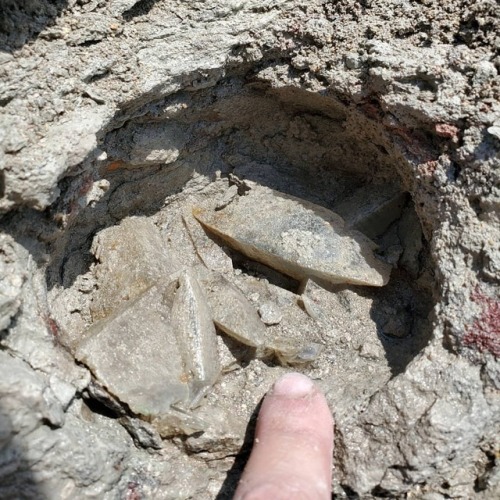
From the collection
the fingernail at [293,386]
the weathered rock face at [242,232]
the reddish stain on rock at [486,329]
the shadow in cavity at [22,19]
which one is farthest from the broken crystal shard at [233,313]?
the shadow in cavity at [22,19]

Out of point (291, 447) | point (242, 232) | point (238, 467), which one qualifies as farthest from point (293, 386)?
point (242, 232)

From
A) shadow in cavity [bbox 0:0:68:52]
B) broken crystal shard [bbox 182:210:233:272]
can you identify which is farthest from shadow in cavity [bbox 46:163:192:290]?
shadow in cavity [bbox 0:0:68:52]

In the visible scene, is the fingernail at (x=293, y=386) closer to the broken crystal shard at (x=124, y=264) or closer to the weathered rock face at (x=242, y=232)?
the weathered rock face at (x=242, y=232)

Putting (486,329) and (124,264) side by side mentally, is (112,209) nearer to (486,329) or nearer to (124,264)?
(124,264)

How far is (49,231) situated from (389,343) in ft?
3.53

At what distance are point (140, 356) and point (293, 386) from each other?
45cm

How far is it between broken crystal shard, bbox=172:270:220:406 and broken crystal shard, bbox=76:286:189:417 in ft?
0.09

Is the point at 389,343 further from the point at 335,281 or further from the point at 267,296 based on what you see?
the point at 267,296

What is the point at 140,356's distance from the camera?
5.46 feet

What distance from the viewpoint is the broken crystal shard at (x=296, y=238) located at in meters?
1.84

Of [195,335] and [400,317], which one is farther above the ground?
[195,335]

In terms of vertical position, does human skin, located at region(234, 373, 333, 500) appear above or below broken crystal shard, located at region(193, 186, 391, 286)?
below

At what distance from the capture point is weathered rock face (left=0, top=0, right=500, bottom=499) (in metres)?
1.47

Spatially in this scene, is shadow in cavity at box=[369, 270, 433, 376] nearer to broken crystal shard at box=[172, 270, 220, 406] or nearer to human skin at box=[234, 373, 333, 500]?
human skin at box=[234, 373, 333, 500]
